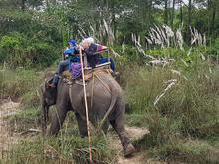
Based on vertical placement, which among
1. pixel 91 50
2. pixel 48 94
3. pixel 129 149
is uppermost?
pixel 91 50

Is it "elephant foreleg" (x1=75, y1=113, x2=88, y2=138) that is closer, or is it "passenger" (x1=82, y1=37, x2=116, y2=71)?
"passenger" (x1=82, y1=37, x2=116, y2=71)

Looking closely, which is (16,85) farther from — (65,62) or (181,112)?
(181,112)

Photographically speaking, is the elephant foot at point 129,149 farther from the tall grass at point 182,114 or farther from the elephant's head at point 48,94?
the elephant's head at point 48,94

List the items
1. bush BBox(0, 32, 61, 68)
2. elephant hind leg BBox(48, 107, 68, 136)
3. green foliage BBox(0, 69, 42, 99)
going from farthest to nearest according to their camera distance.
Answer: bush BBox(0, 32, 61, 68) < green foliage BBox(0, 69, 42, 99) < elephant hind leg BBox(48, 107, 68, 136)

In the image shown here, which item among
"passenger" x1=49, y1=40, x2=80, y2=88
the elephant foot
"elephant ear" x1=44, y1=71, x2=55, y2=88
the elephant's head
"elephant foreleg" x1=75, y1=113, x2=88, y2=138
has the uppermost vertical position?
"passenger" x1=49, y1=40, x2=80, y2=88

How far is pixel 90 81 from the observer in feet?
16.3

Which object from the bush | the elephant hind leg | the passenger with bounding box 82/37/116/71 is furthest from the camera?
the bush

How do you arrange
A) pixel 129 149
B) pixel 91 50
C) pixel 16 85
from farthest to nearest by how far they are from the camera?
pixel 16 85 < pixel 91 50 < pixel 129 149

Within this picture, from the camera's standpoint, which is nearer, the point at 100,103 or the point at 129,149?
the point at 100,103

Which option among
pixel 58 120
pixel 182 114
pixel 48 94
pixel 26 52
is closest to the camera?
pixel 58 120

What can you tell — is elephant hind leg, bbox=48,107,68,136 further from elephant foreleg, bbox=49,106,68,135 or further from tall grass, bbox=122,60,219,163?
tall grass, bbox=122,60,219,163

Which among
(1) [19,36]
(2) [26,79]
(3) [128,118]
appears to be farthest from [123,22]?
(3) [128,118]

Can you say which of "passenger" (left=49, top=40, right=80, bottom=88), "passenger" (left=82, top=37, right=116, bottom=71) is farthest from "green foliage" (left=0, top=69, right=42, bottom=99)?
"passenger" (left=82, top=37, right=116, bottom=71)

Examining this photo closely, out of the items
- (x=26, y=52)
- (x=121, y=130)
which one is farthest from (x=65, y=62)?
(x=26, y=52)
